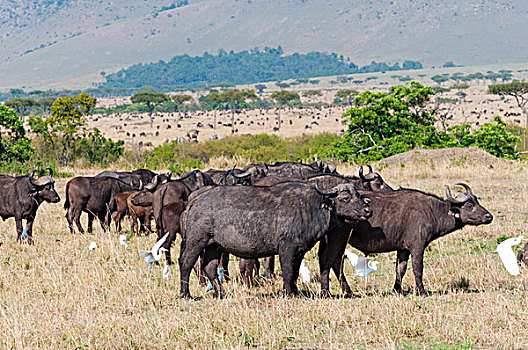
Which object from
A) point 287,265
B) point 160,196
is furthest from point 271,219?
point 160,196

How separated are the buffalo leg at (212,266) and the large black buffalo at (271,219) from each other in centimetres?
32

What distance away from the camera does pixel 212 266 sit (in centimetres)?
843

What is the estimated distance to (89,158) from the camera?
3616 centimetres

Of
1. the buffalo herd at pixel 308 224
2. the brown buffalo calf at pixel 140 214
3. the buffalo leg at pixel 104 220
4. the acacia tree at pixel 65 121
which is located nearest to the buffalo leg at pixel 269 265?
the buffalo herd at pixel 308 224

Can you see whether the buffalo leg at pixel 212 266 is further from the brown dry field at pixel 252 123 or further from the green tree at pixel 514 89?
the brown dry field at pixel 252 123

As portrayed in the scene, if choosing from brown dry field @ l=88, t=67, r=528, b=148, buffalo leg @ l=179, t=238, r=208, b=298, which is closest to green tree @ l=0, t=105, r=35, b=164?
buffalo leg @ l=179, t=238, r=208, b=298

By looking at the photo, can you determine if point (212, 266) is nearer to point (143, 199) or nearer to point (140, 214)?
point (143, 199)

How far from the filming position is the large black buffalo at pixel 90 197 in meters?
14.6

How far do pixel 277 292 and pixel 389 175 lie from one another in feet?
48.1

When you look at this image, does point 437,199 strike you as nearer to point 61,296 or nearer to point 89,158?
point 61,296

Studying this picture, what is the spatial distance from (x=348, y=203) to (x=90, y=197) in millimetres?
8306

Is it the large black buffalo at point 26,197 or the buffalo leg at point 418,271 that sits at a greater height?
the large black buffalo at point 26,197

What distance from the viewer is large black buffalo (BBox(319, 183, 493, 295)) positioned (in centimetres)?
845

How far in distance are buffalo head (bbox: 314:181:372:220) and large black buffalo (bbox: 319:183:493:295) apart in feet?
1.61
